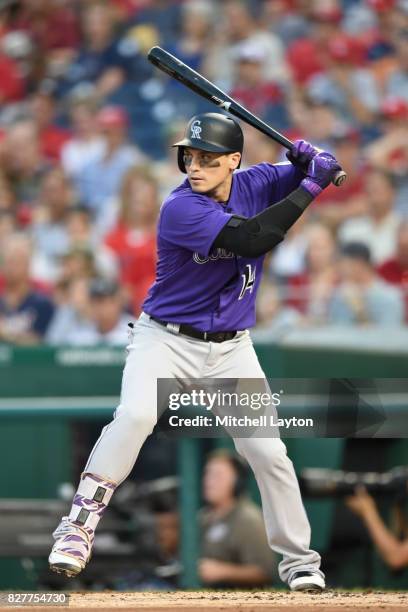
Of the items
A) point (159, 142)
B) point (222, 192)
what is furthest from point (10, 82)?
point (222, 192)

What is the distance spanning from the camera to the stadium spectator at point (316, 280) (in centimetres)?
718

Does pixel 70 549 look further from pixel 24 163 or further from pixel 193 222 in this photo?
pixel 24 163

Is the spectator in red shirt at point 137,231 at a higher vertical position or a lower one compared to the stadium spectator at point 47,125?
lower

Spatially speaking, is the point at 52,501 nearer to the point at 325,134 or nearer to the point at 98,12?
the point at 325,134

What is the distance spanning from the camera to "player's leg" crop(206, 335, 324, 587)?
414 cm

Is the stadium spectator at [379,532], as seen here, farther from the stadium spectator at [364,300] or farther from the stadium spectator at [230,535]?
the stadium spectator at [364,300]

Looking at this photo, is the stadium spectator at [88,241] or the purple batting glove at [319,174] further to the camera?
the stadium spectator at [88,241]

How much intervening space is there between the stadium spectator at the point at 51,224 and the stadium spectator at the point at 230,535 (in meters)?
2.86

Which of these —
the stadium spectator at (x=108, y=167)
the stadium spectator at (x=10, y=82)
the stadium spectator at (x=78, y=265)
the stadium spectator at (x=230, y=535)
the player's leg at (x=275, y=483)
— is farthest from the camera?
the stadium spectator at (x=10, y=82)

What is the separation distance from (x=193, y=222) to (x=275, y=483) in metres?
0.96

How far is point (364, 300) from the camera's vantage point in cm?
702

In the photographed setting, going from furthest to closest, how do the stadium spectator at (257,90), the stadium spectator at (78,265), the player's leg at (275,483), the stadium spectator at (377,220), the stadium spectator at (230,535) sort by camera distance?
the stadium spectator at (257,90)
the stadium spectator at (78,265)
the stadium spectator at (377,220)
the stadium spectator at (230,535)
the player's leg at (275,483)

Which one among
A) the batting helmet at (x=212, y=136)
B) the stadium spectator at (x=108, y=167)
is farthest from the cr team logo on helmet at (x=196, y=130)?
the stadium spectator at (x=108, y=167)

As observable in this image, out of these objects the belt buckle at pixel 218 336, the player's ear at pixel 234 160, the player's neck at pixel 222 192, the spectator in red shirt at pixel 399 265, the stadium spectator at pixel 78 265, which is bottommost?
the belt buckle at pixel 218 336
